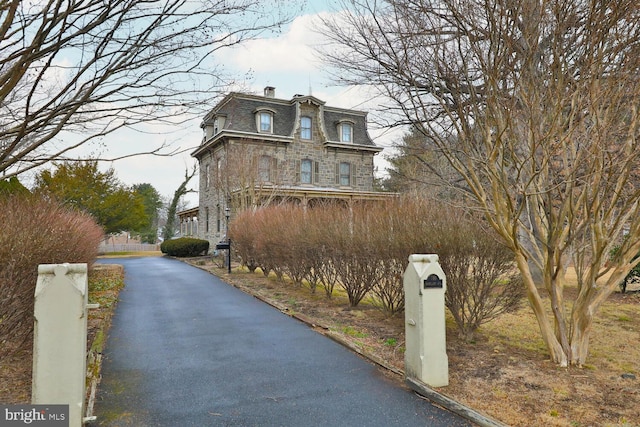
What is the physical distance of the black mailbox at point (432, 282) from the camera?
4.25m

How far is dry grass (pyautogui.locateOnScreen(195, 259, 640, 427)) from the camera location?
144 inches

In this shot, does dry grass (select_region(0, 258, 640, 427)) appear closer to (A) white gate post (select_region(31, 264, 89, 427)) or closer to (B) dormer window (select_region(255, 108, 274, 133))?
(A) white gate post (select_region(31, 264, 89, 427))

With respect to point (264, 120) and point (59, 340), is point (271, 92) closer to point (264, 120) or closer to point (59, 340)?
point (264, 120)

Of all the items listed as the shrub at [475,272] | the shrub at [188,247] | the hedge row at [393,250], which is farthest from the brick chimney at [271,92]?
the shrub at [475,272]

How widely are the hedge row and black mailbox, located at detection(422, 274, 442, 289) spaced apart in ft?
4.76

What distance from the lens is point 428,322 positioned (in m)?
4.24

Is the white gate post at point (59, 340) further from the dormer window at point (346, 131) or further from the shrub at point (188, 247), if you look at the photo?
the dormer window at point (346, 131)

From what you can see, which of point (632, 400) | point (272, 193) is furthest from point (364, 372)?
point (272, 193)

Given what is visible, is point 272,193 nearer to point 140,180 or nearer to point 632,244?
point 632,244

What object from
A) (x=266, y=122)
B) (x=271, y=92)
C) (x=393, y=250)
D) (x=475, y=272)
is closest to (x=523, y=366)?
(x=475, y=272)

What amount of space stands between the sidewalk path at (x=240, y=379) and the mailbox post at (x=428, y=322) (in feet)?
1.00

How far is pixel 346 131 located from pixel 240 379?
24279 mm
